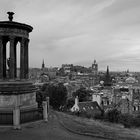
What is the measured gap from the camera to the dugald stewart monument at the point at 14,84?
1540cm

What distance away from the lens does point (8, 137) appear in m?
13.6

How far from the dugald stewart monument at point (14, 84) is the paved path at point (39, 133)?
0.59m

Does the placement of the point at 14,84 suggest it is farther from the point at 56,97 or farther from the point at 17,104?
the point at 56,97

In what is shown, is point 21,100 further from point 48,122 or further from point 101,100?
point 101,100

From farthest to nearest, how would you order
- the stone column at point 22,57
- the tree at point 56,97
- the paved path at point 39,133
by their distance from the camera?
the tree at point 56,97 < the stone column at point 22,57 < the paved path at point 39,133

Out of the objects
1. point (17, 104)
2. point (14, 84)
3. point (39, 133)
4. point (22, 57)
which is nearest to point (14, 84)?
point (14, 84)

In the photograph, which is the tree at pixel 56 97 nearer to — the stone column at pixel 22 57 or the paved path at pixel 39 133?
the stone column at pixel 22 57

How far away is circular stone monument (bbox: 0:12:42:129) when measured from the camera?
1550 cm

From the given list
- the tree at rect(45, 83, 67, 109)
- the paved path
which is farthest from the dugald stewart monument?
the tree at rect(45, 83, 67, 109)

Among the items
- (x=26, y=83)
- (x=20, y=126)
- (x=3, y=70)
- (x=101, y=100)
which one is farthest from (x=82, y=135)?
(x=101, y=100)

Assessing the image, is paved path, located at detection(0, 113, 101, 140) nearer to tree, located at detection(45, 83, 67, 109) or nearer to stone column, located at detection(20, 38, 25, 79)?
stone column, located at detection(20, 38, 25, 79)

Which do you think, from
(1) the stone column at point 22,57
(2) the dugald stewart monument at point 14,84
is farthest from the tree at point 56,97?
(1) the stone column at point 22,57

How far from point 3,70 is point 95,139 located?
26.3 ft

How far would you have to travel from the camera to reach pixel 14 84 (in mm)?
16516
